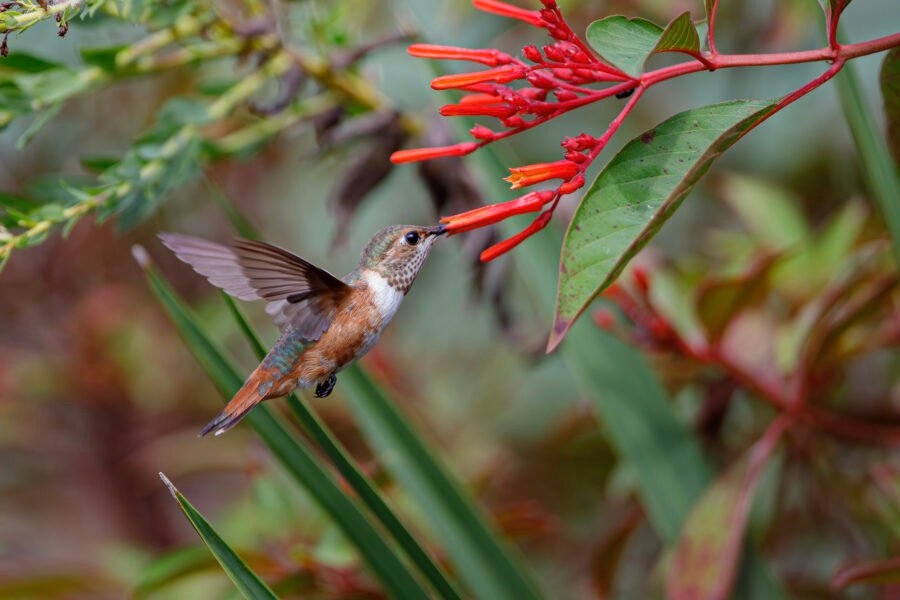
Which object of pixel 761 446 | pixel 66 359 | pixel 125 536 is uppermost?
pixel 66 359

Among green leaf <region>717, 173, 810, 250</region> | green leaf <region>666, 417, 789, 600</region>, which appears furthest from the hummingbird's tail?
green leaf <region>717, 173, 810, 250</region>

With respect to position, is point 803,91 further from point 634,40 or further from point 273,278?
point 273,278

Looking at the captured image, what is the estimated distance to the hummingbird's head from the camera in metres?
0.69

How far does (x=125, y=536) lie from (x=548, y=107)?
1.69 meters

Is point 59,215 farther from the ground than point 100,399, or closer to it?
farther from the ground

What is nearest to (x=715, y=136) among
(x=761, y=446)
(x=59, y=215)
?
(x=59, y=215)

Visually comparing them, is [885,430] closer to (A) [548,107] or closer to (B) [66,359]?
(A) [548,107]

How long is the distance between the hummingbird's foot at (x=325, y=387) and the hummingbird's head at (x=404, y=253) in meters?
0.11

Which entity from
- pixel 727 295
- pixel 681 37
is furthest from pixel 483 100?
pixel 727 295

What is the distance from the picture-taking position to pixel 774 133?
1.96m

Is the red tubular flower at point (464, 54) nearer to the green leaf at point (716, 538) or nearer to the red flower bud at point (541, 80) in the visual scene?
the red flower bud at point (541, 80)

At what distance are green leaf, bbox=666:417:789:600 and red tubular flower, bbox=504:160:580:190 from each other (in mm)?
553

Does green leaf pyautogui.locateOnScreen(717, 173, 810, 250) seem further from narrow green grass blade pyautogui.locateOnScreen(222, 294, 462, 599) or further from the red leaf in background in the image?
narrow green grass blade pyautogui.locateOnScreen(222, 294, 462, 599)

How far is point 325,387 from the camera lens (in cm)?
78
